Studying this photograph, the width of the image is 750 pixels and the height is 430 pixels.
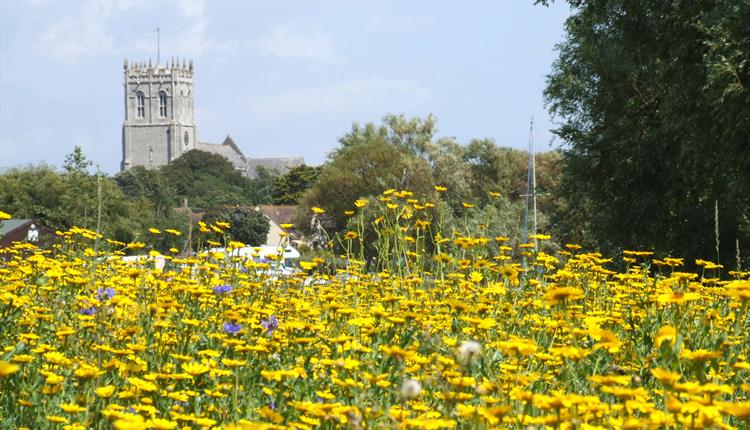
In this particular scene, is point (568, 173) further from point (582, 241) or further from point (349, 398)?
point (349, 398)

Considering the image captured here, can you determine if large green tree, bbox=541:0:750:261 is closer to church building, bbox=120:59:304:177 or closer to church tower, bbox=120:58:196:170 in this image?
church building, bbox=120:59:304:177

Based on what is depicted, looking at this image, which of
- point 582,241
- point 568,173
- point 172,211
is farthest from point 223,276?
point 172,211

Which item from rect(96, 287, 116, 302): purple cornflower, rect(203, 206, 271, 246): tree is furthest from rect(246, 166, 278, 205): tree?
rect(96, 287, 116, 302): purple cornflower

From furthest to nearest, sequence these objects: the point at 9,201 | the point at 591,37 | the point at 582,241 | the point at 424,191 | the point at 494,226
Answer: the point at 9,201
the point at 424,191
the point at 494,226
the point at 582,241
the point at 591,37

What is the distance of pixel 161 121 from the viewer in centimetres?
18338

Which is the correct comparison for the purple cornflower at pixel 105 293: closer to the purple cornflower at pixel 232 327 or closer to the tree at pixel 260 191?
the purple cornflower at pixel 232 327

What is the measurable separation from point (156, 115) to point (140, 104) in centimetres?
467

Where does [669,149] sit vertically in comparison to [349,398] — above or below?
above

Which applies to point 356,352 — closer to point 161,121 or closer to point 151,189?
point 151,189

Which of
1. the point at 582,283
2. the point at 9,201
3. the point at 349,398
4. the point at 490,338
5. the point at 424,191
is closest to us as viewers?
the point at 349,398

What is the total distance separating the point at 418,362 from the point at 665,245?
18993 mm

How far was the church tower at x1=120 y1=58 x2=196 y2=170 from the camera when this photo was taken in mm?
182625

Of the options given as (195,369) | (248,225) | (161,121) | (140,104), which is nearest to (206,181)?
(248,225)

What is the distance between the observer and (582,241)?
2566 centimetres
